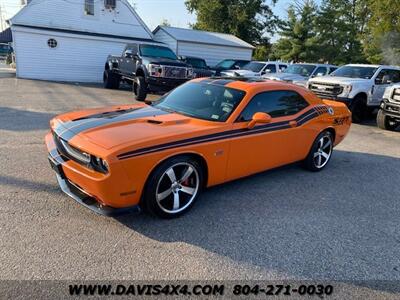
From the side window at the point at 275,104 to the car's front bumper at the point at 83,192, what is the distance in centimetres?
187

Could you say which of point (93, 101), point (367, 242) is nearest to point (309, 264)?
point (367, 242)

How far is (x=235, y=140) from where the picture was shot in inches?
163

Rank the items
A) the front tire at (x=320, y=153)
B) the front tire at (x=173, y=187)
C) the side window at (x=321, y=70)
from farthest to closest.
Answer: the side window at (x=321, y=70)
the front tire at (x=320, y=153)
the front tire at (x=173, y=187)

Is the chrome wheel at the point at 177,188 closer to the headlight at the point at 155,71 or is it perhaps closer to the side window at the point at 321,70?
the headlight at the point at 155,71

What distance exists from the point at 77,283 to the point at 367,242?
9.41ft

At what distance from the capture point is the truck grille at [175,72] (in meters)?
11.9

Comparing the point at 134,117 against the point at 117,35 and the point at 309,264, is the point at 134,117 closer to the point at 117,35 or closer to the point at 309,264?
the point at 309,264

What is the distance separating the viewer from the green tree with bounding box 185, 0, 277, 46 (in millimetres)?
36781

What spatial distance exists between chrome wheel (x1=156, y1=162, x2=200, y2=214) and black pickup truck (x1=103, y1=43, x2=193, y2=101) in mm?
8403

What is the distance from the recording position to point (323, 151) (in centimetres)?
585

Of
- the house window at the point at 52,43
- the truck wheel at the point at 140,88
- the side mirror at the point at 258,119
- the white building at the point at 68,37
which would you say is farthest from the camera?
the house window at the point at 52,43

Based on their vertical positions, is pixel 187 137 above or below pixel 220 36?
below

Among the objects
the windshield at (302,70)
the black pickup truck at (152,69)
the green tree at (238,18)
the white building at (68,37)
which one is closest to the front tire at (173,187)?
the black pickup truck at (152,69)

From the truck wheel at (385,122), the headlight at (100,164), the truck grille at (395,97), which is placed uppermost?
the truck grille at (395,97)
